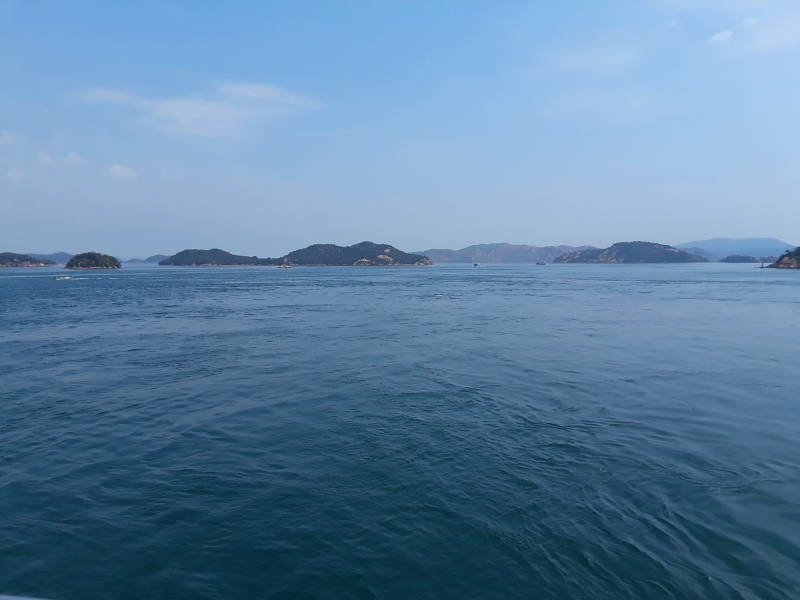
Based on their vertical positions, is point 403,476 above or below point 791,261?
below

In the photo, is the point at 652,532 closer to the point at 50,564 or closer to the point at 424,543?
the point at 424,543

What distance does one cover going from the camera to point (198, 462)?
36.2 ft

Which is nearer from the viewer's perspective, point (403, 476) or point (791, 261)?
point (403, 476)

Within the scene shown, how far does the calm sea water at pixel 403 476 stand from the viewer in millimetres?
7102

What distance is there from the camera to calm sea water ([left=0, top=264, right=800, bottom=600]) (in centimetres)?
710

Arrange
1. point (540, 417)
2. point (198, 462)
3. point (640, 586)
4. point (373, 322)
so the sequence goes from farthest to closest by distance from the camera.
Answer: point (373, 322) < point (540, 417) < point (198, 462) < point (640, 586)

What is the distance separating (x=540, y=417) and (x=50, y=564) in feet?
39.7

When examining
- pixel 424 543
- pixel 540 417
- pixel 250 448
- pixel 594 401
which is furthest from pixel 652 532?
pixel 250 448

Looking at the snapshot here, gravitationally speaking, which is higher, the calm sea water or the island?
the island

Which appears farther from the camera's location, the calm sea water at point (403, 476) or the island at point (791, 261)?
the island at point (791, 261)

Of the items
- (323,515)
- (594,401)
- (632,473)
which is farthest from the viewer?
(594,401)

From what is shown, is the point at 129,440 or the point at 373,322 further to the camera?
the point at 373,322

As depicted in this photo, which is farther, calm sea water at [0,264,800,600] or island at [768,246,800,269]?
island at [768,246,800,269]

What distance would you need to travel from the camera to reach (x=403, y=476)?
10.2 m
